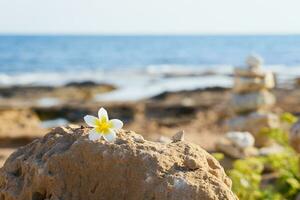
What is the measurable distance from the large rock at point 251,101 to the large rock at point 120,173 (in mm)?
8561

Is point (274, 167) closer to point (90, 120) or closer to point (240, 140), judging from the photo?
point (240, 140)

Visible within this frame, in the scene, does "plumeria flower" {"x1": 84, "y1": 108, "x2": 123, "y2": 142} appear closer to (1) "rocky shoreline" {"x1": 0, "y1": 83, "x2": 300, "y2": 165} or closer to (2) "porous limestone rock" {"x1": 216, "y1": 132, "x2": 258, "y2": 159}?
(2) "porous limestone rock" {"x1": 216, "y1": 132, "x2": 258, "y2": 159}

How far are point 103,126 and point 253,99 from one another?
8.75m

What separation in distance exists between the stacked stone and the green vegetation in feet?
13.8

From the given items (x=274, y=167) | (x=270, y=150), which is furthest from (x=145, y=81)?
(x=274, y=167)

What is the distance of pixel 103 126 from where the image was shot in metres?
2.84

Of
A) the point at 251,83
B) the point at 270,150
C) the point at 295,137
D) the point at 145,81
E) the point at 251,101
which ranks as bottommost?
the point at 145,81

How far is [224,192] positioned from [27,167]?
0.93m

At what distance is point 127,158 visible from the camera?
2754 millimetres

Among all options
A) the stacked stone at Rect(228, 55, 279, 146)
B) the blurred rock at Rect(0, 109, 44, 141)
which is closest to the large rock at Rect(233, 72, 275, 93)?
the stacked stone at Rect(228, 55, 279, 146)

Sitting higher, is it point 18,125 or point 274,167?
point 274,167

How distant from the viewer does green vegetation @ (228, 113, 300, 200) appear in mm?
5469

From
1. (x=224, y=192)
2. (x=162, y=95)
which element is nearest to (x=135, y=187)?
(x=224, y=192)

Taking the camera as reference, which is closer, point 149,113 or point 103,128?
point 103,128
